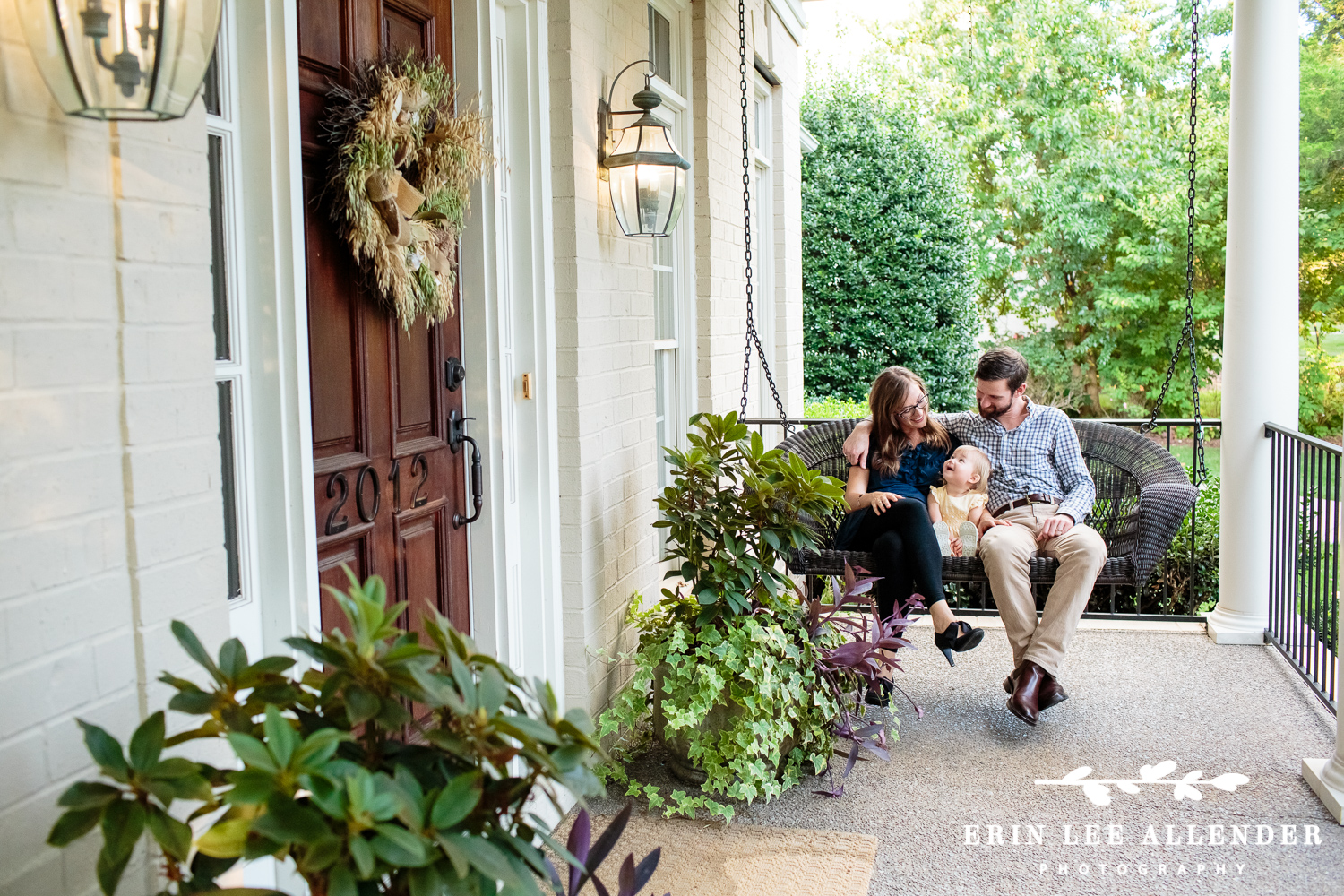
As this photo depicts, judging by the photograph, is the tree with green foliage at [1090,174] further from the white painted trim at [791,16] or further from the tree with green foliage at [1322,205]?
the white painted trim at [791,16]

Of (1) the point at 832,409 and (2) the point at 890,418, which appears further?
(1) the point at 832,409

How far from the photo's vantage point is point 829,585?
3.81 metres

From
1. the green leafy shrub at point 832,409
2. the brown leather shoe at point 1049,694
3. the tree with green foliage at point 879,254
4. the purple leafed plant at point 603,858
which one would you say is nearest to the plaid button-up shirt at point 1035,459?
the brown leather shoe at point 1049,694

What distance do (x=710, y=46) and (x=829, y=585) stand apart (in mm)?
2533

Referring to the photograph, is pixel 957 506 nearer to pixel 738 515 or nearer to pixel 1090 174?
pixel 738 515

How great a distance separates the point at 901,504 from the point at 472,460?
1.58m

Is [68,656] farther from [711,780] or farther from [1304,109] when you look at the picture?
[1304,109]

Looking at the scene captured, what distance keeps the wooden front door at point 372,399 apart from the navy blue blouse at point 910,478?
61.2 inches

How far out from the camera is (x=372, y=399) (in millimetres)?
2361

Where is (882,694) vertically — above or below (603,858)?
below

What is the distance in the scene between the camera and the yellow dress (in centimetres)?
393

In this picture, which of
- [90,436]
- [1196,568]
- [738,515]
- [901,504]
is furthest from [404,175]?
[1196,568]

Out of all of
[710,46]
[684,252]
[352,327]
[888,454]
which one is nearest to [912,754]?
[888,454]

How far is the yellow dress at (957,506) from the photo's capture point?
155 inches
